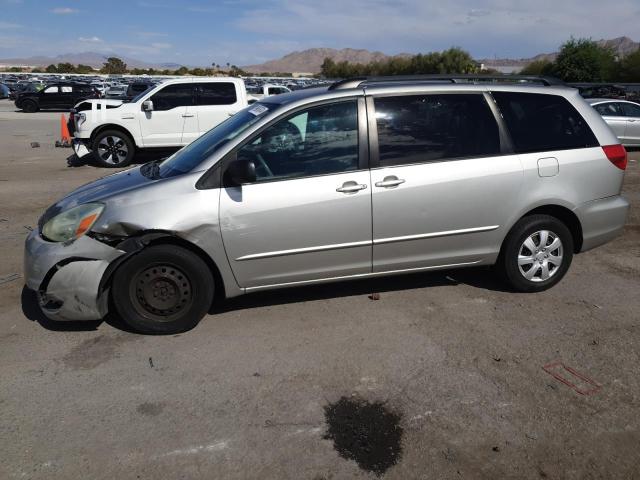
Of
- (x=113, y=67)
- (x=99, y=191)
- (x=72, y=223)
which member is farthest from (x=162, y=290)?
(x=113, y=67)

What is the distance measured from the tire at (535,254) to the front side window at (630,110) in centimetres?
1146

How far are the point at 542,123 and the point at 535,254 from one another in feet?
3.72

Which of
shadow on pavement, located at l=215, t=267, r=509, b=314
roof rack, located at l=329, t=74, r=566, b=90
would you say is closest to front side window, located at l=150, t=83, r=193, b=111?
roof rack, located at l=329, t=74, r=566, b=90

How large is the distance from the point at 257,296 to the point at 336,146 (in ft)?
5.04

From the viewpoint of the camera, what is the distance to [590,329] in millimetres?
4133

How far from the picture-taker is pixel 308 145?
414 cm

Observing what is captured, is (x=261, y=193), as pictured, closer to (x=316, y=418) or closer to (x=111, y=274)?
(x=111, y=274)

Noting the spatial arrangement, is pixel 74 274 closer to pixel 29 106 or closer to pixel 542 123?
pixel 542 123

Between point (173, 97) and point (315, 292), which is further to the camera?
point (173, 97)

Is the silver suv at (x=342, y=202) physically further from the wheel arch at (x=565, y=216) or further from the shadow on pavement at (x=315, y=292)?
the shadow on pavement at (x=315, y=292)

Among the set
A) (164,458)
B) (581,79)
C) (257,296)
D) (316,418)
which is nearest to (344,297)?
(257,296)

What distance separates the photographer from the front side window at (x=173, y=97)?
1209cm

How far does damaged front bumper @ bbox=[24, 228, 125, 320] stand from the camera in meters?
3.87

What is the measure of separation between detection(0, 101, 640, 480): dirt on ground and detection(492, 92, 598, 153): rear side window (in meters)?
1.31
